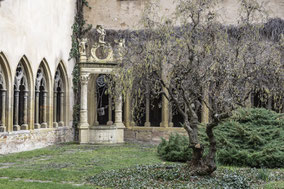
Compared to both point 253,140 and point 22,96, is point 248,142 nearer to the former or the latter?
point 253,140

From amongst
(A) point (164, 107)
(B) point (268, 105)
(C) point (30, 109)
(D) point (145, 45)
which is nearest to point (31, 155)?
(C) point (30, 109)

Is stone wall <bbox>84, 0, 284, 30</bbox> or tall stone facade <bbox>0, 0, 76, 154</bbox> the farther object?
stone wall <bbox>84, 0, 284, 30</bbox>

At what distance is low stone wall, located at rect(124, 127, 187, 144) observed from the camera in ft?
59.6

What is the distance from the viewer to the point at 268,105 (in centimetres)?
1734

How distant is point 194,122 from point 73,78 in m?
11.2

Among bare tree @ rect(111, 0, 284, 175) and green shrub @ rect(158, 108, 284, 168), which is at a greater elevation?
bare tree @ rect(111, 0, 284, 175)

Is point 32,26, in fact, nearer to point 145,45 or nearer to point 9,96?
point 9,96

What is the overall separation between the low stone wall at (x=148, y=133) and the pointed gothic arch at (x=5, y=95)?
21.9 feet

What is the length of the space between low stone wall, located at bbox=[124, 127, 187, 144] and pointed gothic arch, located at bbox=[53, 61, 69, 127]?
2988 millimetres

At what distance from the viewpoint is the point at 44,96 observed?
1652 centimetres

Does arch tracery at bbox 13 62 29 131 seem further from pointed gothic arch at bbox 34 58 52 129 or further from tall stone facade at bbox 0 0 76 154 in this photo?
pointed gothic arch at bbox 34 58 52 129

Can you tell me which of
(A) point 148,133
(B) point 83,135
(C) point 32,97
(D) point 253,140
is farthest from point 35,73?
(D) point 253,140

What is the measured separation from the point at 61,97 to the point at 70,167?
27.8 feet

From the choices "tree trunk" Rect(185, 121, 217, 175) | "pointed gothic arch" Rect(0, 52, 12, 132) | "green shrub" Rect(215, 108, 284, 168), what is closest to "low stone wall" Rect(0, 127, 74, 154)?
"pointed gothic arch" Rect(0, 52, 12, 132)
